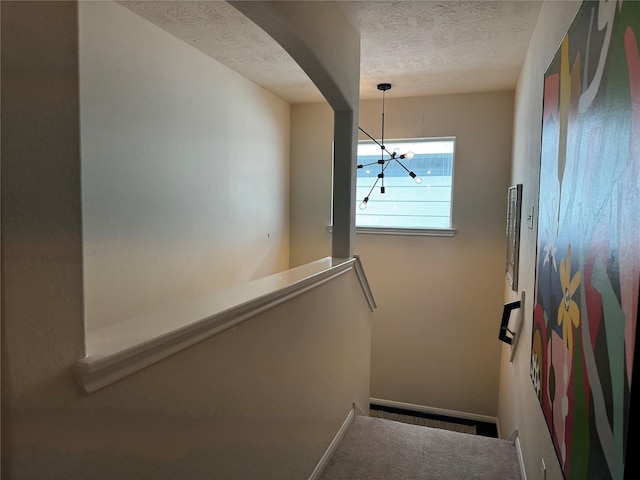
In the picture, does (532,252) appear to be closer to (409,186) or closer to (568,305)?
(568,305)

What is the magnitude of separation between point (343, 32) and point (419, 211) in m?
2.49

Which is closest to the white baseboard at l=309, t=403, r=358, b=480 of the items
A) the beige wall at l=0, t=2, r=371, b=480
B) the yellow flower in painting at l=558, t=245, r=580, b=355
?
the beige wall at l=0, t=2, r=371, b=480

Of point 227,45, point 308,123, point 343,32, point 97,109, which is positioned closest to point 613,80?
point 343,32

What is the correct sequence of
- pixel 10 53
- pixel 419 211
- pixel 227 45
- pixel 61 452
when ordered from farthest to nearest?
pixel 419 211 → pixel 227 45 → pixel 61 452 → pixel 10 53

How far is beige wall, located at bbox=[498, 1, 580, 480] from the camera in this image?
168 centimetres

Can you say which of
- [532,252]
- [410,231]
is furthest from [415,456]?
[410,231]

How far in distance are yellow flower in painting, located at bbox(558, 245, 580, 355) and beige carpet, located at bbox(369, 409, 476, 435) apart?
355cm

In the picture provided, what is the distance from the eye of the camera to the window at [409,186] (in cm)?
451

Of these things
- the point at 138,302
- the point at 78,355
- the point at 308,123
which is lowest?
the point at 138,302

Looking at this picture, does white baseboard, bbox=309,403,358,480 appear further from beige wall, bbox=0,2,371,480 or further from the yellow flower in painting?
the yellow flower in painting

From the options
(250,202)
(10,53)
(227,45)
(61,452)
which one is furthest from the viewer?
(250,202)

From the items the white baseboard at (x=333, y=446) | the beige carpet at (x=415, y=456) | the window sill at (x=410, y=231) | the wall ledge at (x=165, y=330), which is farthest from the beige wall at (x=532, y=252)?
the window sill at (x=410, y=231)

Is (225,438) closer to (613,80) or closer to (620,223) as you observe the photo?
(620,223)

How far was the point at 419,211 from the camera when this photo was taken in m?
4.62
